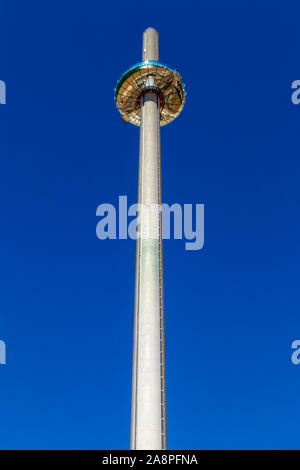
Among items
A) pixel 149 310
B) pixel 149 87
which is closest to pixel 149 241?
pixel 149 310

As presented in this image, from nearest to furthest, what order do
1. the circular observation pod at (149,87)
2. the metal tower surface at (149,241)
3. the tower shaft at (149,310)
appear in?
the tower shaft at (149,310)
the metal tower surface at (149,241)
the circular observation pod at (149,87)

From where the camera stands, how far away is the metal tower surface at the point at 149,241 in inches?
1550

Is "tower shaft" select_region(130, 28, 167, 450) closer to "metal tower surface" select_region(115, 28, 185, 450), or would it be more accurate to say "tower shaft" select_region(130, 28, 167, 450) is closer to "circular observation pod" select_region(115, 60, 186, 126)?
"metal tower surface" select_region(115, 28, 185, 450)

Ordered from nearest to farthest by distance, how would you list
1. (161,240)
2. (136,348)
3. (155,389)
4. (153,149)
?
(155,389) → (136,348) → (161,240) → (153,149)

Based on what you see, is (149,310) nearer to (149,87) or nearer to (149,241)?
(149,241)

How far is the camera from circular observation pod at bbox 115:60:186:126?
218ft

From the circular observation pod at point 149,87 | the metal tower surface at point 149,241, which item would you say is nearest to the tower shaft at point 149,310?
the metal tower surface at point 149,241

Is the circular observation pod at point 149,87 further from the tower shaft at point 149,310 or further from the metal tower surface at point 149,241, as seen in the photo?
the tower shaft at point 149,310

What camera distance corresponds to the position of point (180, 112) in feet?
242

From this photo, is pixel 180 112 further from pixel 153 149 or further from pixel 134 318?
pixel 134 318

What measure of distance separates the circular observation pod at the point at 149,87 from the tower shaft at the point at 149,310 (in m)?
6.15

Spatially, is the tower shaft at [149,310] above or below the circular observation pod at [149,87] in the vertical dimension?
below
